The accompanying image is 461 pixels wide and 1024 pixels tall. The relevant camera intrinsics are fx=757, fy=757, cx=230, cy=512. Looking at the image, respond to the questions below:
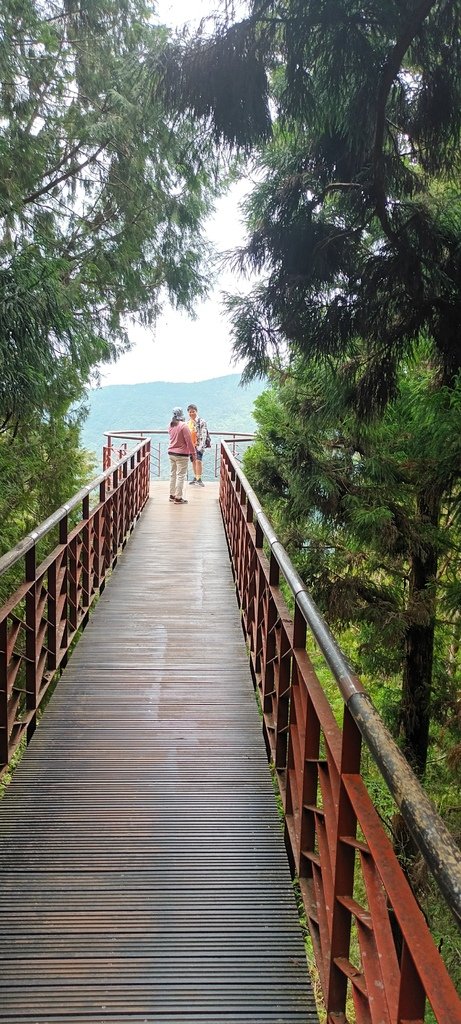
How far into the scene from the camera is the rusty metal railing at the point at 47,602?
3.08m

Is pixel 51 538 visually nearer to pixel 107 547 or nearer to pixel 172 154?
pixel 107 547

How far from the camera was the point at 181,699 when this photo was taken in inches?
164

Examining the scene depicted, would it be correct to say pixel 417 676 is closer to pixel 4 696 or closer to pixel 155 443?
pixel 4 696

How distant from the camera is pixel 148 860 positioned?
2.71m

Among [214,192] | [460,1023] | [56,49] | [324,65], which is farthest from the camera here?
[214,192]

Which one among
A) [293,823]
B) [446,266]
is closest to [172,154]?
[446,266]

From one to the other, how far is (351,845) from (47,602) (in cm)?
291

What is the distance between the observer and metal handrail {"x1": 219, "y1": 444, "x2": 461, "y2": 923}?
3.57ft

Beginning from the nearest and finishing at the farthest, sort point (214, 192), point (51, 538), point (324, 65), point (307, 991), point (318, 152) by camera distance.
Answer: point (307, 991)
point (324, 65)
point (318, 152)
point (214, 192)
point (51, 538)

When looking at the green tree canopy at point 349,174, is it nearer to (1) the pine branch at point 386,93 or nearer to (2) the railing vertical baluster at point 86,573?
(1) the pine branch at point 386,93

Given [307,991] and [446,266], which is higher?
[446,266]

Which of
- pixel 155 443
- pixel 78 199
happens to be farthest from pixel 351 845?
pixel 155 443

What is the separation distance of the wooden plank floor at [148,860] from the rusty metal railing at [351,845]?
0.20m

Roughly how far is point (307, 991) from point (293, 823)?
1.96 ft
